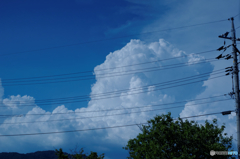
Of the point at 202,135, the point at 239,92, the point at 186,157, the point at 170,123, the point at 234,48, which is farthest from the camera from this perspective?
the point at 170,123

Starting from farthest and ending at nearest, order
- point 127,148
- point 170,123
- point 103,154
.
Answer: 1. point 103,154
2. point 127,148
3. point 170,123

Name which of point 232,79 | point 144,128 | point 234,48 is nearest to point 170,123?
point 144,128

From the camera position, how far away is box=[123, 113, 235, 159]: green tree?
28734 millimetres

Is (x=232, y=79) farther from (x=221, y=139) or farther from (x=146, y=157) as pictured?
(x=146, y=157)

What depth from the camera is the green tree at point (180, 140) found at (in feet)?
94.3

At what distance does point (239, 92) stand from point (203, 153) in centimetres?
1000

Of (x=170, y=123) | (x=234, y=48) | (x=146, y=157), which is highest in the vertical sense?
(x=234, y=48)

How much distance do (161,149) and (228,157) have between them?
28.2 feet

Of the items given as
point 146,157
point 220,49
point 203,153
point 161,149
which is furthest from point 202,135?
point 220,49

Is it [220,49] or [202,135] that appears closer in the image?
[220,49]

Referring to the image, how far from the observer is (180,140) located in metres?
30.0

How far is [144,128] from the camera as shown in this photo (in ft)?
111

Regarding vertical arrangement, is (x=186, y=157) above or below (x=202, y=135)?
below

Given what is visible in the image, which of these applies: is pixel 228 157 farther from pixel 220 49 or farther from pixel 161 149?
pixel 220 49
